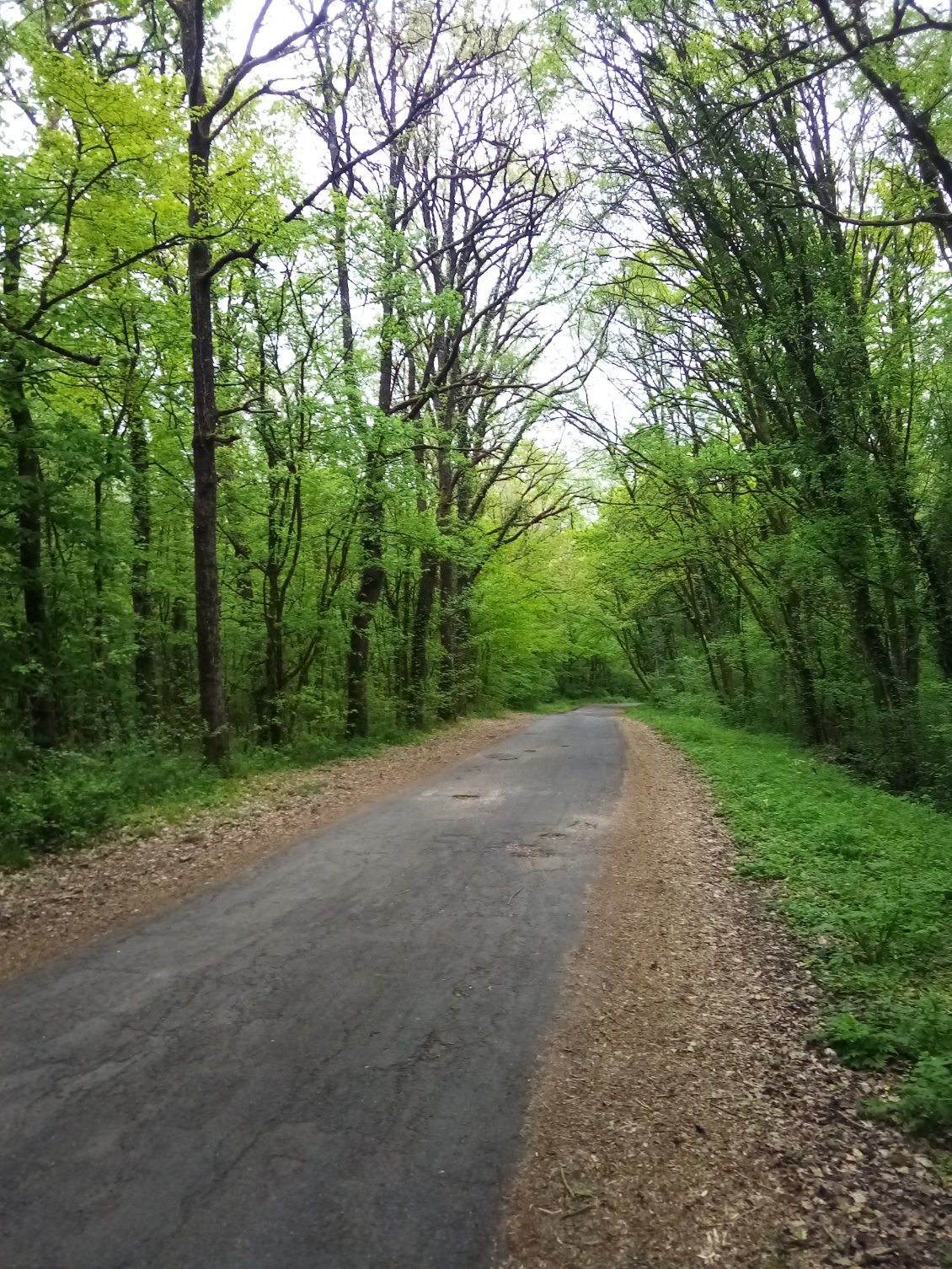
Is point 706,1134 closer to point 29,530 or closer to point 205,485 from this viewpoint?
point 29,530

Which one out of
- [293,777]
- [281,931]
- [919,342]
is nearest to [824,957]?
[281,931]

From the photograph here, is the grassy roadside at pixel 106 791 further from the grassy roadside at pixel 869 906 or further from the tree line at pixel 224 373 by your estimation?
the grassy roadside at pixel 869 906

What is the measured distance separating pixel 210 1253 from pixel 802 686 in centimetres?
1677

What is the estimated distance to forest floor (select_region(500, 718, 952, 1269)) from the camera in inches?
105

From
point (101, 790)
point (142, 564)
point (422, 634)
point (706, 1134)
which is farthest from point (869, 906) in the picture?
point (422, 634)

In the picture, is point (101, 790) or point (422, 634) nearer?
point (101, 790)

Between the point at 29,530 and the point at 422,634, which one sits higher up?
the point at 29,530

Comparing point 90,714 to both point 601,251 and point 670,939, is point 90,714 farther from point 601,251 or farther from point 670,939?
point 601,251

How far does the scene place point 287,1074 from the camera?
3635 mm

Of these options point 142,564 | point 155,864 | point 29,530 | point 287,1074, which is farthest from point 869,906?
point 142,564

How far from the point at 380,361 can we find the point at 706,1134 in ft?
47.9

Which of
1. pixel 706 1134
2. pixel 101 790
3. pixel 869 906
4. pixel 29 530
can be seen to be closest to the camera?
pixel 706 1134

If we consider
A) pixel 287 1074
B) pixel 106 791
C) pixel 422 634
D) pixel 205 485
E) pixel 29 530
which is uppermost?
pixel 205 485

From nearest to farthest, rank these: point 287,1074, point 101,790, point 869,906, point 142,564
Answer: point 287,1074 < point 869,906 < point 101,790 < point 142,564
